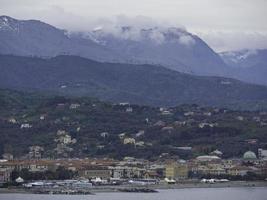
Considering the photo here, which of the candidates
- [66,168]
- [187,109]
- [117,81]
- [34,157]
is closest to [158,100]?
[117,81]

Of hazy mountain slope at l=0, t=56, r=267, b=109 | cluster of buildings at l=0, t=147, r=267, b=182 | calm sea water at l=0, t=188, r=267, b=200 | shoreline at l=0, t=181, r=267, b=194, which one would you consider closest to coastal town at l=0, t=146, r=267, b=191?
cluster of buildings at l=0, t=147, r=267, b=182

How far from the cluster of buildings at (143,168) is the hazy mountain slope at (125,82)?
6272 centimetres

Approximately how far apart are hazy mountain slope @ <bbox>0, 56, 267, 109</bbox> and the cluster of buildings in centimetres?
6272

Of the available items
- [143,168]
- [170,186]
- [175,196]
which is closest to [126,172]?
[143,168]

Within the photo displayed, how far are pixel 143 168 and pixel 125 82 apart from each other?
8495 centimetres

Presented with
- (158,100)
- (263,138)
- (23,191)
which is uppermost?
(158,100)

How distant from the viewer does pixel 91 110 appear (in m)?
115

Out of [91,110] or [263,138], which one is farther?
[91,110]

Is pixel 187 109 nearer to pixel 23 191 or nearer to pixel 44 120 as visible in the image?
Result: pixel 44 120

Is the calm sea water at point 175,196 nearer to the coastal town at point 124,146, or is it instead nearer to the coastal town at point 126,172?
the coastal town at point 124,146

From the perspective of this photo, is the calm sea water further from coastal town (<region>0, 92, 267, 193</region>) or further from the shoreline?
coastal town (<region>0, 92, 267, 193</region>)

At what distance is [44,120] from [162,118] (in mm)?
13863

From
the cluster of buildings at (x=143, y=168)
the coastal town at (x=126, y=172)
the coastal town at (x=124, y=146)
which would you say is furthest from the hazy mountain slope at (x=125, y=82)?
the cluster of buildings at (x=143, y=168)

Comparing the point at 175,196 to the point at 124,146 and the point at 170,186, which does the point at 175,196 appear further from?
the point at 124,146
